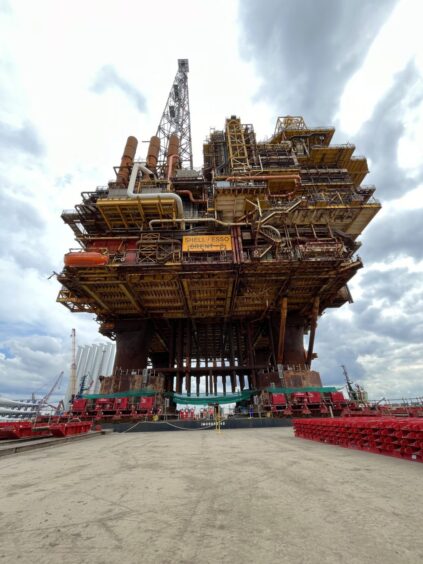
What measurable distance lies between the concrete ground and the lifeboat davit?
17.4 meters

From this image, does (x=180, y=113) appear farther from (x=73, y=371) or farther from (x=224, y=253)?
(x=73, y=371)

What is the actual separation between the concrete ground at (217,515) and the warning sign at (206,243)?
63.6ft

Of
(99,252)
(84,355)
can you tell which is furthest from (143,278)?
(84,355)

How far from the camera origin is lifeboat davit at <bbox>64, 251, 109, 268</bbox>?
71.1 ft

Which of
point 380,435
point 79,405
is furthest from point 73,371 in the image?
point 380,435

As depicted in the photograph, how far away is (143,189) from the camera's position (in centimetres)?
2961

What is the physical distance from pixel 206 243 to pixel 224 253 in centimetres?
215

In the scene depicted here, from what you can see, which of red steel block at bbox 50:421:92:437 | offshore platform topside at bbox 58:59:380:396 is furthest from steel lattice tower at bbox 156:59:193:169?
red steel block at bbox 50:421:92:437

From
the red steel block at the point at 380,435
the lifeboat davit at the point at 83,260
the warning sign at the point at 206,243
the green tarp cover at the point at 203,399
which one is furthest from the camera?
the green tarp cover at the point at 203,399

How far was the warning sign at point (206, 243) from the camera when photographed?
24.2m

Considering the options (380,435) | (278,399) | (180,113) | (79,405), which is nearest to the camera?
(380,435)

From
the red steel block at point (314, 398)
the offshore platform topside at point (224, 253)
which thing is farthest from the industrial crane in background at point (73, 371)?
the red steel block at point (314, 398)

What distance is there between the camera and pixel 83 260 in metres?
21.7

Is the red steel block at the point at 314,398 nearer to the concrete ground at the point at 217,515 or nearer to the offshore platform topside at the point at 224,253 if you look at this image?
the offshore platform topside at the point at 224,253
